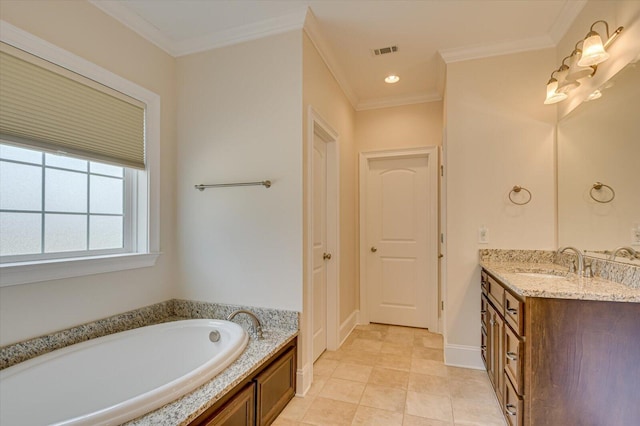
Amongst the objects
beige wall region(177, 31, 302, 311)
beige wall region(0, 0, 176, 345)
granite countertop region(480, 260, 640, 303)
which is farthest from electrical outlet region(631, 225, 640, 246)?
beige wall region(0, 0, 176, 345)

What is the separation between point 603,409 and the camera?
1344mm

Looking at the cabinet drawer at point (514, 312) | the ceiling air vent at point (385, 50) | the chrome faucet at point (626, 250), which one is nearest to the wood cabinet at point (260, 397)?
the cabinet drawer at point (514, 312)

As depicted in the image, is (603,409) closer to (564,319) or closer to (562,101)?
(564,319)

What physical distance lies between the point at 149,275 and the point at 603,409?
8.81 feet

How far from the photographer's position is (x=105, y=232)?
2109 mm

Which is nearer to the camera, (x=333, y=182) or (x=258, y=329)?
(x=258, y=329)

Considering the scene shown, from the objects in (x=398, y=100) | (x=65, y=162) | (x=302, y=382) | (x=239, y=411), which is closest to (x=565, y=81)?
(x=398, y=100)

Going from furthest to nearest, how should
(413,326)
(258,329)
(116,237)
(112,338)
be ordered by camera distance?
(413,326) < (116,237) < (258,329) < (112,338)

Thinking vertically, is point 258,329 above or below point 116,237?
below

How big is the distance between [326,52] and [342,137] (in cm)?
82

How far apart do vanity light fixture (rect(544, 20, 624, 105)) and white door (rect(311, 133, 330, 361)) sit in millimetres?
1748

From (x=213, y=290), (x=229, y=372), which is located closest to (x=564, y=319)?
(x=229, y=372)

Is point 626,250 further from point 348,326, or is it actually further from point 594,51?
point 348,326

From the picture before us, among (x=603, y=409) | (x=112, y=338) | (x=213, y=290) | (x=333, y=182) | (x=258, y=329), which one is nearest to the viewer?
(x=603, y=409)
